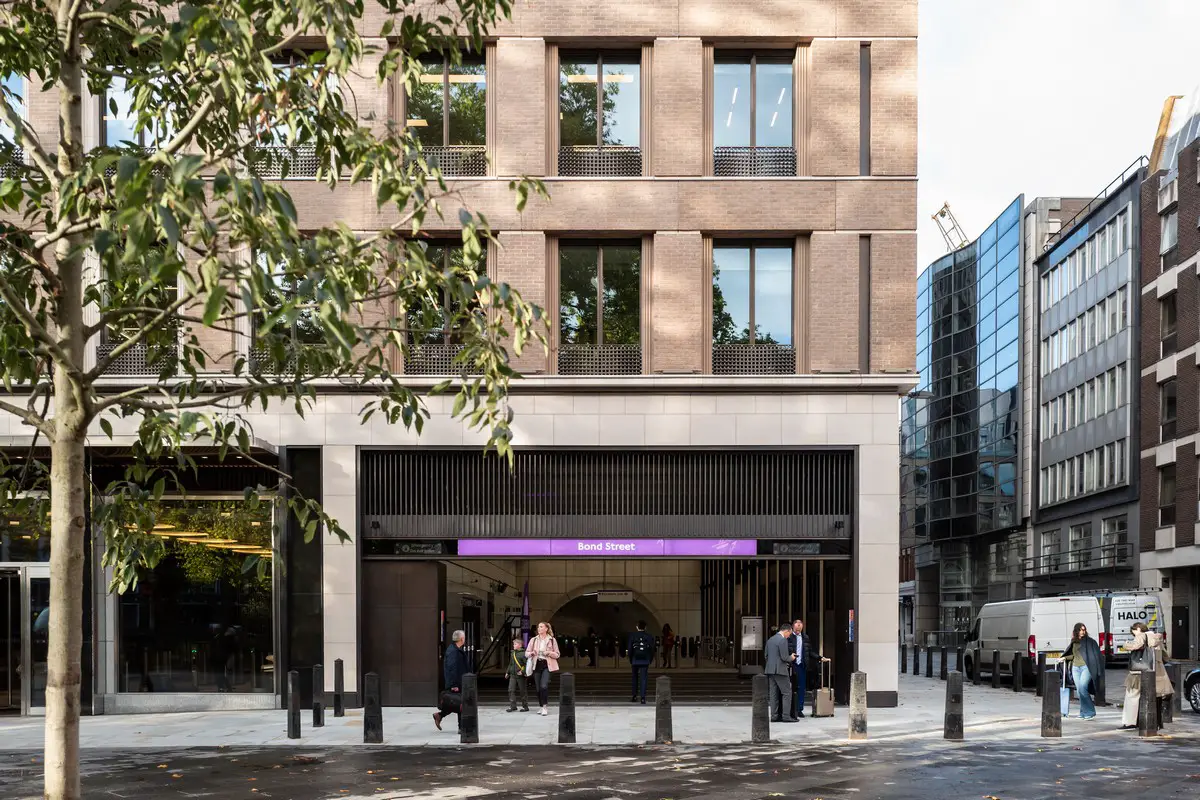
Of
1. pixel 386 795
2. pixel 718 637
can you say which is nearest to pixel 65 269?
pixel 386 795

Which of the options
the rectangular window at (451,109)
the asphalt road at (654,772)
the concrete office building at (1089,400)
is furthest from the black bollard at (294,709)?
the concrete office building at (1089,400)

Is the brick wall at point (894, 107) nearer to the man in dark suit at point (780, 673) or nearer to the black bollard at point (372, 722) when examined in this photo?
the man in dark suit at point (780, 673)

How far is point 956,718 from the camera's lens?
18.5 m

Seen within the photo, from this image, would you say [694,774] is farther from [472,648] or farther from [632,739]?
[472,648]

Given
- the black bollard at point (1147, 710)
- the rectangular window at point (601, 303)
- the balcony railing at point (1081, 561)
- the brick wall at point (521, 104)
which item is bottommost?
the balcony railing at point (1081, 561)

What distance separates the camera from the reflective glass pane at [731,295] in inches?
962

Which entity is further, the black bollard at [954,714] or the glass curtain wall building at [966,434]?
the glass curtain wall building at [966,434]

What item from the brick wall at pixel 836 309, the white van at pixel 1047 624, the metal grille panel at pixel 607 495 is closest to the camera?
the brick wall at pixel 836 309

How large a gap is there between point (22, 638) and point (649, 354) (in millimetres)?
11908

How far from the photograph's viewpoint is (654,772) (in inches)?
592

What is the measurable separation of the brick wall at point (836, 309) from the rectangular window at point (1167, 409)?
32.2m

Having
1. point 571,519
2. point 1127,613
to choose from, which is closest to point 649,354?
point 571,519

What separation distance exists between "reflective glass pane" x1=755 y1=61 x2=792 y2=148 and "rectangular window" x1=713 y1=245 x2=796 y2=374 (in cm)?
197

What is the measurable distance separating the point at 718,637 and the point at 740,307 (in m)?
17.9
